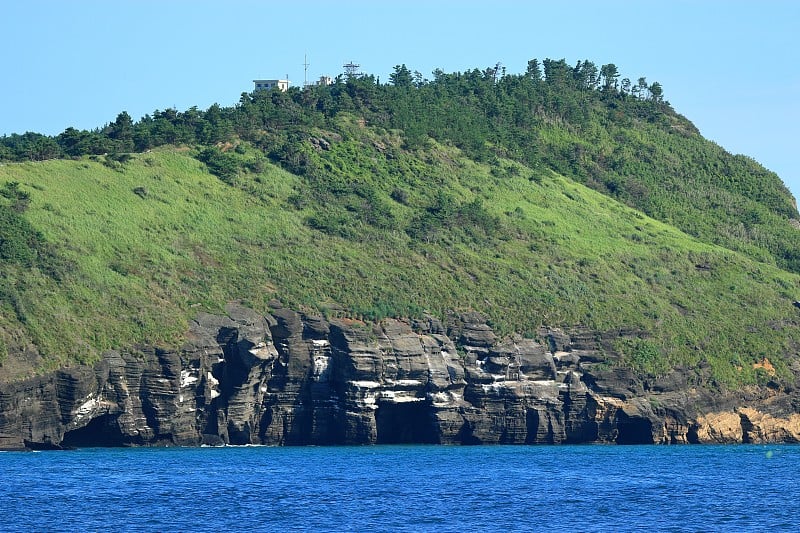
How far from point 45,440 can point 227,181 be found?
5009cm

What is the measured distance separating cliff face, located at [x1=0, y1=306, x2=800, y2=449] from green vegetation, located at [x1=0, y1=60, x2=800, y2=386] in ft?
9.18

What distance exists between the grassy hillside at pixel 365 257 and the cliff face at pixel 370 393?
2760 mm

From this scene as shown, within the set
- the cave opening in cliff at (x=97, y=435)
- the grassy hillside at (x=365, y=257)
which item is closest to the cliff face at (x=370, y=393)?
the cave opening in cliff at (x=97, y=435)

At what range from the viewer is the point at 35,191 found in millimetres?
128375

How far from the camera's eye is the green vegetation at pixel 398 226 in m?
118

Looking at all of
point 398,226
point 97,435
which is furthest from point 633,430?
point 97,435

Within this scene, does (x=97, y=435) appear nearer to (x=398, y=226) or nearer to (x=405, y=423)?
(x=405, y=423)

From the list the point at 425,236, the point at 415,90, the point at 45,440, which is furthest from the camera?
the point at 415,90

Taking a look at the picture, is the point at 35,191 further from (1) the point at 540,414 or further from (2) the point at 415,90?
(2) the point at 415,90

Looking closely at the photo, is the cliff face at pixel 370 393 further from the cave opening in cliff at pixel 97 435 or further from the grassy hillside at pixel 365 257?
the grassy hillside at pixel 365 257

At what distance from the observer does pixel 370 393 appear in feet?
370

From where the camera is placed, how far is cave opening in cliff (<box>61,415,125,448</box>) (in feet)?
346

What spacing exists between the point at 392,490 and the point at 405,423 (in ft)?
120

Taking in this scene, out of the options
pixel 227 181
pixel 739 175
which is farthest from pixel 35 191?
pixel 739 175
